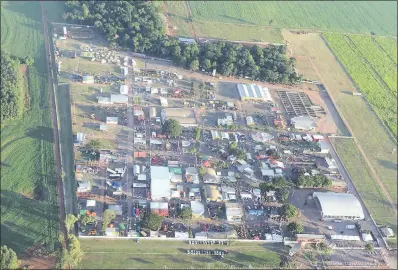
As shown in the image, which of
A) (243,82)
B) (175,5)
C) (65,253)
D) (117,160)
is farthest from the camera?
(175,5)

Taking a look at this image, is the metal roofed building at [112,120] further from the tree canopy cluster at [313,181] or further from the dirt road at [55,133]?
the tree canopy cluster at [313,181]

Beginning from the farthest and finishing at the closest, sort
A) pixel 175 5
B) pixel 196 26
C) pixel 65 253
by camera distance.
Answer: pixel 175 5
pixel 196 26
pixel 65 253

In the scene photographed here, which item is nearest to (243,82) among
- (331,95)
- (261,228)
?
(331,95)

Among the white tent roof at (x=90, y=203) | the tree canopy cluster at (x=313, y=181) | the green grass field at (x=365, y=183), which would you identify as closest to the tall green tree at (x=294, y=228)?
the tree canopy cluster at (x=313, y=181)

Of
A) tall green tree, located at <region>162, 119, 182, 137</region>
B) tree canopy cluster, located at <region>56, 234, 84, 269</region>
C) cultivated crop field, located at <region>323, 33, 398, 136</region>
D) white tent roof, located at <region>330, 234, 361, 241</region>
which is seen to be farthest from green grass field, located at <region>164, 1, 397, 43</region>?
tree canopy cluster, located at <region>56, 234, 84, 269</region>

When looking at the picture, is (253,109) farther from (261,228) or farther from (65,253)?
(65,253)

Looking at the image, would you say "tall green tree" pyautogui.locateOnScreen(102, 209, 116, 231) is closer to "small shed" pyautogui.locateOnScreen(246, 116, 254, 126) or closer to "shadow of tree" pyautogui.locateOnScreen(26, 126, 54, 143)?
"shadow of tree" pyautogui.locateOnScreen(26, 126, 54, 143)
